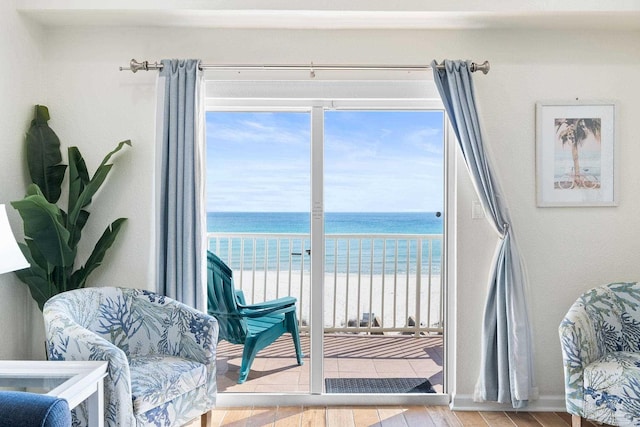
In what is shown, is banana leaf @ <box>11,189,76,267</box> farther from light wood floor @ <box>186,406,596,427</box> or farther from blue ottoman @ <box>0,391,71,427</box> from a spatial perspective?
blue ottoman @ <box>0,391,71,427</box>

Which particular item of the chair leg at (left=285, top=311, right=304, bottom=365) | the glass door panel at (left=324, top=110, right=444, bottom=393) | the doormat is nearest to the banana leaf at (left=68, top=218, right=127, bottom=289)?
the chair leg at (left=285, top=311, right=304, bottom=365)

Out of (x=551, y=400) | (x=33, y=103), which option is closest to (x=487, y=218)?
(x=551, y=400)

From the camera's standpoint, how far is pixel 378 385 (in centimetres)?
337

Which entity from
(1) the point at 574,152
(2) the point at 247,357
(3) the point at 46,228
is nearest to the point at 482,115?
(1) the point at 574,152

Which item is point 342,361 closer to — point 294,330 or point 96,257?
point 294,330

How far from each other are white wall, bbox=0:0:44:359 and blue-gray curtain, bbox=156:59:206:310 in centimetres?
78

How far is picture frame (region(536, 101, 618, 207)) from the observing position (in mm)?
3236

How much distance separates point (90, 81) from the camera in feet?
10.6

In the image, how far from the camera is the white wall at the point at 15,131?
287 centimetres

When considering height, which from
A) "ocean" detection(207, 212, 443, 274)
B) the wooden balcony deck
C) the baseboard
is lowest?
the baseboard

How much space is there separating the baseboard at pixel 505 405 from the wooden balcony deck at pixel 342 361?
6.7 inches

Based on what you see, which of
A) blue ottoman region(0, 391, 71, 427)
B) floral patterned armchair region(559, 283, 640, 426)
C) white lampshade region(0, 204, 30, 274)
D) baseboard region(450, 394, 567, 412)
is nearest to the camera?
blue ottoman region(0, 391, 71, 427)

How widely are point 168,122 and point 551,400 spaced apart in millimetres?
2877

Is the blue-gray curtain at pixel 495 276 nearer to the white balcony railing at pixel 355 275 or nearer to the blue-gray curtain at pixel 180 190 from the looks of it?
the white balcony railing at pixel 355 275
